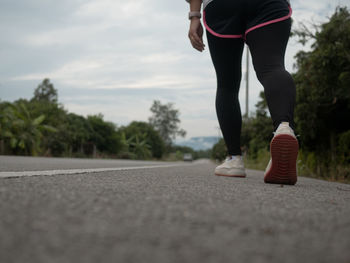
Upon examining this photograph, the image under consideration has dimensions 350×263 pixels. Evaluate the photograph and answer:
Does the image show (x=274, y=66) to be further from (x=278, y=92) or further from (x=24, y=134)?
(x=24, y=134)

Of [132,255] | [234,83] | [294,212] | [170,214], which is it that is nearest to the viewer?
[132,255]

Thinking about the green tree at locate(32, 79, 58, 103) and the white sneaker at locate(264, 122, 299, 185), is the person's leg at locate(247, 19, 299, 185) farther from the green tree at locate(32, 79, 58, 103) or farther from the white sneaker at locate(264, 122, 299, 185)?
the green tree at locate(32, 79, 58, 103)

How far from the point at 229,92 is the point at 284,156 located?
41.8 inches

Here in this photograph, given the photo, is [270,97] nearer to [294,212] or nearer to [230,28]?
[230,28]

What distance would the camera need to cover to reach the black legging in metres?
2.22

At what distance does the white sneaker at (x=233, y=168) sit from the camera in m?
2.77

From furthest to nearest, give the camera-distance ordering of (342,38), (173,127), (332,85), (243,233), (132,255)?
1. (173,127)
2. (332,85)
3. (342,38)
4. (243,233)
5. (132,255)

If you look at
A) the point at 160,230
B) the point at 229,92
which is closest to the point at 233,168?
the point at 229,92

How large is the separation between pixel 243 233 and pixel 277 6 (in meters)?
2.08

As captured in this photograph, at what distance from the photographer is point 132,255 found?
0.54m

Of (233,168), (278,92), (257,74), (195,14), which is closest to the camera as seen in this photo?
(278,92)

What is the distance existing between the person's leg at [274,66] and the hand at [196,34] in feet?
1.96

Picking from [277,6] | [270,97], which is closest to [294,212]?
[270,97]

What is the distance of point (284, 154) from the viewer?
2.05 meters
